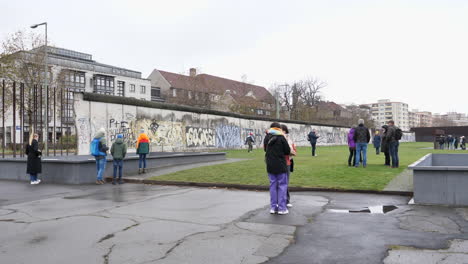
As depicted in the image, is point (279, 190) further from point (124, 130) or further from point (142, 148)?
point (124, 130)

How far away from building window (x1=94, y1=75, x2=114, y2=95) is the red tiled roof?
11.7 metres

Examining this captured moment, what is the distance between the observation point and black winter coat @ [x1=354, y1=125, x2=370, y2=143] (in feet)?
45.7

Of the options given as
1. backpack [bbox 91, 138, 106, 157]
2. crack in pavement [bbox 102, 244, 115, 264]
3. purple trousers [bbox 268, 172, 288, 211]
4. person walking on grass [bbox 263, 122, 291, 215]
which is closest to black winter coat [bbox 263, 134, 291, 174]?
person walking on grass [bbox 263, 122, 291, 215]

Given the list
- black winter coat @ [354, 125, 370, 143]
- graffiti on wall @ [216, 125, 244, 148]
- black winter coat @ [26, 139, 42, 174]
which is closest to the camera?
black winter coat @ [26, 139, 42, 174]

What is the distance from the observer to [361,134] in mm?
14086

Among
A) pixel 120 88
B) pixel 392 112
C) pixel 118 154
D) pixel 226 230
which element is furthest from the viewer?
pixel 392 112

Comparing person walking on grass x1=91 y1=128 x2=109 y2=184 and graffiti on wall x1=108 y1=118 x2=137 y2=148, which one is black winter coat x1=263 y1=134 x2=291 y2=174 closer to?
person walking on grass x1=91 y1=128 x2=109 y2=184

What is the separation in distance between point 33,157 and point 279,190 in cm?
923

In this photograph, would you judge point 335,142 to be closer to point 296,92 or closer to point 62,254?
point 296,92

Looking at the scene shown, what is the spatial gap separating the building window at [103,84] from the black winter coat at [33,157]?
168 ft

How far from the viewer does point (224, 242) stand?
17.3 feet

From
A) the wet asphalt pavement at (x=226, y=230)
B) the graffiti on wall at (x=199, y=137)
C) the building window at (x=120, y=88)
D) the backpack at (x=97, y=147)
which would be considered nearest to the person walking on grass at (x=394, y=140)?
the wet asphalt pavement at (x=226, y=230)

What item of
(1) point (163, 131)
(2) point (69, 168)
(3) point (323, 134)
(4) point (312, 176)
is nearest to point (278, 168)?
(4) point (312, 176)

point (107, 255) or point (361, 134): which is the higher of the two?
point (361, 134)
